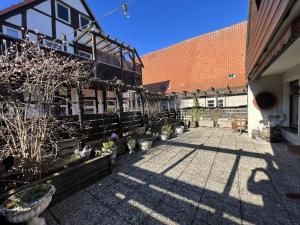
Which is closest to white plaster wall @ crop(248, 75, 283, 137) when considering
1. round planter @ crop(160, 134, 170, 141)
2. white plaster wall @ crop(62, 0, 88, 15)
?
round planter @ crop(160, 134, 170, 141)

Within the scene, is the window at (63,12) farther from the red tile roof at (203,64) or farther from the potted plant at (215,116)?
the potted plant at (215,116)

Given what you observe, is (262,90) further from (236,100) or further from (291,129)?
(236,100)

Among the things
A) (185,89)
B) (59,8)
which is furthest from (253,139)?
(59,8)

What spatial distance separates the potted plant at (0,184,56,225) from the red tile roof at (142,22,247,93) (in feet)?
33.5

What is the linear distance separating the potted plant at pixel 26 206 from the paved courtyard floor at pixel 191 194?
341mm

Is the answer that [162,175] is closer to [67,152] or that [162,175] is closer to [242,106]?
[67,152]

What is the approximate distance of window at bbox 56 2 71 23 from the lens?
8602 millimetres

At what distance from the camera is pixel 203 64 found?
464 inches

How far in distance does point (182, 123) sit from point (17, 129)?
26.0 feet

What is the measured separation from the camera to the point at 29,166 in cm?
231

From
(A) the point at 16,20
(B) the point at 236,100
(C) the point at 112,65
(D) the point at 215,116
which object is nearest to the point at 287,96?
(B) the point at 236,100

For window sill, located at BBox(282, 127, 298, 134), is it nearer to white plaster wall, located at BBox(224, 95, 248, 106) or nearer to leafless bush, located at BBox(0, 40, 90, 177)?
white plaster wall, located at BBox(224, 95, 248, 106)

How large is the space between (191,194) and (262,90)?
214 inches

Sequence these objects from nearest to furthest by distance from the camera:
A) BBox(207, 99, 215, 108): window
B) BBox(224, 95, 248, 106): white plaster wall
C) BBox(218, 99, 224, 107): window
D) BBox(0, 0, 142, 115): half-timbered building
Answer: BBox(0, 0, 142, 115): half-timbered building < BBox(224, 95, 248, 106): white plaster wall < BBox(218, 99, 224, 107): window < BBox(207, 99, 215, 108): window
